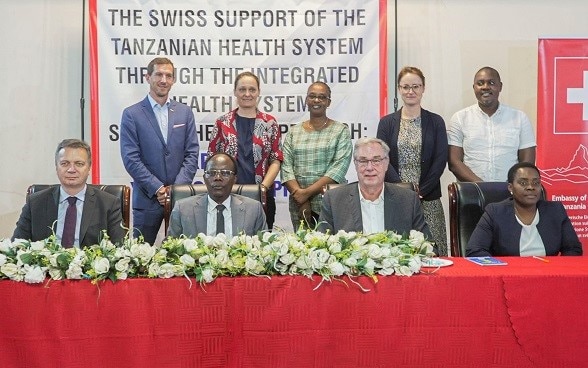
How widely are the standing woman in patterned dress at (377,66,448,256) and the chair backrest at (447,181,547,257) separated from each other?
75 cm

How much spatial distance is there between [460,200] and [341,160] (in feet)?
3.13

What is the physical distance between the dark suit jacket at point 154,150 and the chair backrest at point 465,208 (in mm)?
1618

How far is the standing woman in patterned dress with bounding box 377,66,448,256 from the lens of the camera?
14.3 ft

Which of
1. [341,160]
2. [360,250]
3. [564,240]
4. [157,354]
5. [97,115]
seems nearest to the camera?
[157,354]

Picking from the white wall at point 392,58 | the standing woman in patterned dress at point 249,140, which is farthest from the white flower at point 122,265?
the white wall at point 392,58

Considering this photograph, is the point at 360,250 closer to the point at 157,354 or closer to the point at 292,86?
the point at 157,354

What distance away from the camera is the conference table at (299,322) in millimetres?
2328

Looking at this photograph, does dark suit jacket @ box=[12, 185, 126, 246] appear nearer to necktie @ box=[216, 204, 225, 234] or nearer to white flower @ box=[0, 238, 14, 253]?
necktie @ box=[216, 204, 225, 234]

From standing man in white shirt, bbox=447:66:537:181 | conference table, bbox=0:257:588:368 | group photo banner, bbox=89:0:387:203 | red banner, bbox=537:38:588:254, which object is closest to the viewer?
conference table, bbox=0:257:588:368

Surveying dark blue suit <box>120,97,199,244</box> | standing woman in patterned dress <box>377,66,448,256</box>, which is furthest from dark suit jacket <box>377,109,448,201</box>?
dark blue suit <box>120,97,199,244</box>

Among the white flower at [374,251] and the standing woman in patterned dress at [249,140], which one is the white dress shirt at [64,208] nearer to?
the standing woman in patterned dress at [249,140]

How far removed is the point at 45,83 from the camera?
17.7 feet

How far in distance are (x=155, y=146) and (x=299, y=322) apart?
2.31 metres

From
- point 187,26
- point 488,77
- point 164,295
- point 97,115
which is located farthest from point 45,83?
point 164,295
